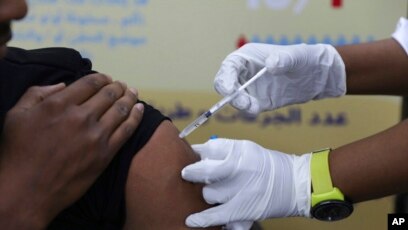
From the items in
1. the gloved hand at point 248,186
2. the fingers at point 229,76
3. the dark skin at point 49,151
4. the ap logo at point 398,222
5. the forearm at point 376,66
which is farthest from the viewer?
the ap logo at point 398,222

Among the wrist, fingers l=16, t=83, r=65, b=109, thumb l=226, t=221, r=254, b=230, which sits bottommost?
thumb l=226, t=221, r=254, b=230

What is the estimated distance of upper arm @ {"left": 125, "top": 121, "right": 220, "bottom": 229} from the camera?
3.18 feet

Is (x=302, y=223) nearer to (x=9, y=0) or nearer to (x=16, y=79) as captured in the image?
(x=16, y=79)

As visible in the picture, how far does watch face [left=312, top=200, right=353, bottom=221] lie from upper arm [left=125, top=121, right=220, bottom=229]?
0.76ft

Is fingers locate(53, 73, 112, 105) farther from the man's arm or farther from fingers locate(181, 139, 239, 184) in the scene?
fingers locate(181, 139, 239, 184)

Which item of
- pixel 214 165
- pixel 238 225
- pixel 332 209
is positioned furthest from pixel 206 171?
pixel 332 209

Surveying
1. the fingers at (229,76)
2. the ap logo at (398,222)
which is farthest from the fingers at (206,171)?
the ap logo at (398,222)

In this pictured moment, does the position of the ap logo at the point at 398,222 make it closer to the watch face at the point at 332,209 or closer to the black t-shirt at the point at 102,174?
the watch face at the point at 332,209

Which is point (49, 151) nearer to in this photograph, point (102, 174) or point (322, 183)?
point (102, 174)

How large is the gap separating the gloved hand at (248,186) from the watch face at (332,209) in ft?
0.07

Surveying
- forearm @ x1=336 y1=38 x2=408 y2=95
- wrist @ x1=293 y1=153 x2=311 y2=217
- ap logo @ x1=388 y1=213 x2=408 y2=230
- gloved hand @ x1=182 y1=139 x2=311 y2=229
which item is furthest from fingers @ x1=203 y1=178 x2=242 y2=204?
ap logo @ x1=388 y1=213 x2=408 y2=230

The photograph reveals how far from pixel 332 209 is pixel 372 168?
11 cm

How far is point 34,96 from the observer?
954 millimetres

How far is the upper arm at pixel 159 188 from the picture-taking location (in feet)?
3.18
